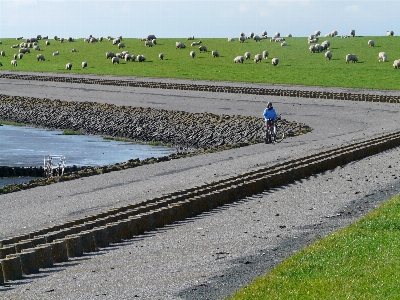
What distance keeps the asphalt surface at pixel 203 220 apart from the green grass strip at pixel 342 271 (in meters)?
0.58

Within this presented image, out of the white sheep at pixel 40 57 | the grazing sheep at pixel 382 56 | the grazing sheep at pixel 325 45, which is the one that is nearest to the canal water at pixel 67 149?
the grazing sheep at pixel 382 56

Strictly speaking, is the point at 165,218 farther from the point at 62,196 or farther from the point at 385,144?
the point at 385,144

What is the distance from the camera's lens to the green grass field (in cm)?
8488

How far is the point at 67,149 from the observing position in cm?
5050

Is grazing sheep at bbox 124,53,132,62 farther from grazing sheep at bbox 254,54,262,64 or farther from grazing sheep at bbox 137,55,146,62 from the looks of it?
grazing sheep at bbox 254,54,262,64

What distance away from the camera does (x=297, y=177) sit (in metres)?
27.7

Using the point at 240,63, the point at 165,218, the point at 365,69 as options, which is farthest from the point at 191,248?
the point at 240,63

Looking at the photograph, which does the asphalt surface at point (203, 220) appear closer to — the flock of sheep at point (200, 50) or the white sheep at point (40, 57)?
the flock of sheep at point (200, 50)

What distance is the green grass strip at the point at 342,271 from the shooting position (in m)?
12.5

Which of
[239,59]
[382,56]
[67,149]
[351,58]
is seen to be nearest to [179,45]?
[239,59]

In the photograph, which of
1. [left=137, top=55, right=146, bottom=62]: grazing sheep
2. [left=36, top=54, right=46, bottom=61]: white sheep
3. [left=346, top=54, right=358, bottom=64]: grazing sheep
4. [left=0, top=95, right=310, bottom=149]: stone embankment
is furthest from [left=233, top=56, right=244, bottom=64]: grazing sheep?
[left=0, top=95, right=310, bottom=149]: stone embankment

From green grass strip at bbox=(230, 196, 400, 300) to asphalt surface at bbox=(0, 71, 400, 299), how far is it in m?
0.58

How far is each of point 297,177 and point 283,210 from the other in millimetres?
6134

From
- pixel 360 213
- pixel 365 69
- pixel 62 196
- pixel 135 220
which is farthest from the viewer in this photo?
pixel 365 69
